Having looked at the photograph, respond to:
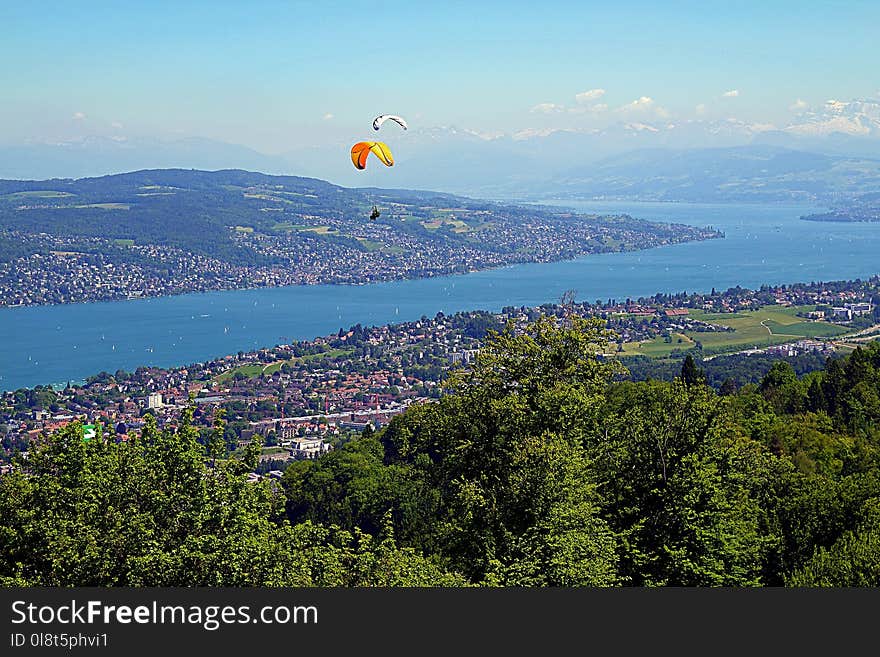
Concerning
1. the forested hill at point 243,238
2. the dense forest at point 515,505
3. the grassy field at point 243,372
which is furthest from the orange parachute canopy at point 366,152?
the forested hill at point 243,238

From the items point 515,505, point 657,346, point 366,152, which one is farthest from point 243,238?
point 515,505

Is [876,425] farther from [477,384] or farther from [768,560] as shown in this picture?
[477,384]

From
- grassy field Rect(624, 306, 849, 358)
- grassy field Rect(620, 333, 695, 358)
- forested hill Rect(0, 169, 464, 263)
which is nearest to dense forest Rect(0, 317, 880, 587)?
grassy field Rect(620, 333, 695, 358)

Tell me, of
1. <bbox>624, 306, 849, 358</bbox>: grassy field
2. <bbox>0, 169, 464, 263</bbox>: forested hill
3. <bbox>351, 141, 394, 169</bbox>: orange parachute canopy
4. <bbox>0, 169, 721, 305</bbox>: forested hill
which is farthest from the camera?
<bbox>0, 169, 464, 263</bbox>: forested hill

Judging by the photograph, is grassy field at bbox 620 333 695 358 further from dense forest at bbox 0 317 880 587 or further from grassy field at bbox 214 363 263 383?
dense forest at bbox 0 317 880 587

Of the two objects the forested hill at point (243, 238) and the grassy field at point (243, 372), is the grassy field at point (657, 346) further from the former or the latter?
the forested hill at point (243, 238)

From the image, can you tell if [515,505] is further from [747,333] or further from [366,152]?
[747,333]
